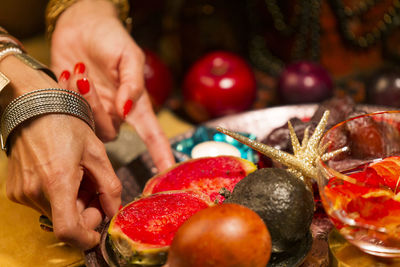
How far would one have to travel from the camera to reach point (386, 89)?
1390 mm

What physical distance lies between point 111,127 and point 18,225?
0.92ft

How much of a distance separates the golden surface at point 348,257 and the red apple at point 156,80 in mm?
984

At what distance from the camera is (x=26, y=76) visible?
81 cm

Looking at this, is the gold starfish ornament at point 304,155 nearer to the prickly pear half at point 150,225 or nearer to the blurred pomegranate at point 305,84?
the prickly pear half at point 150,225

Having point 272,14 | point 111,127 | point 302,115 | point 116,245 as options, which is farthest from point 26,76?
point 272,14

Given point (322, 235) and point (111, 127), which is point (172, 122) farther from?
point (322, 235)

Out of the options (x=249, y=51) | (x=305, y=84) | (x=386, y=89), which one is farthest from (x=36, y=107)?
(x=249, y=51)

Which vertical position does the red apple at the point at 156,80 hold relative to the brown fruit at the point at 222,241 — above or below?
below

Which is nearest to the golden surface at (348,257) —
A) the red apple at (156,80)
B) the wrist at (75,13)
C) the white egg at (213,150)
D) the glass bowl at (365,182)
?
the glass bowl at (365,182)

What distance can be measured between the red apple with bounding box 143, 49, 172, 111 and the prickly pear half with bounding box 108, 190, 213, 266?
82 cm

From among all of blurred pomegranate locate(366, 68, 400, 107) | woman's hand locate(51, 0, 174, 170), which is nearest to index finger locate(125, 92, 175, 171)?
woman's hand locate(51, 0, 174, 170)

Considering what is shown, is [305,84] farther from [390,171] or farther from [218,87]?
[390,171]

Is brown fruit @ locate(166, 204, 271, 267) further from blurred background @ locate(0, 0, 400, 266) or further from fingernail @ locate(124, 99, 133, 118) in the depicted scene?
blurred background @ locate(0, 0, 400, 266)

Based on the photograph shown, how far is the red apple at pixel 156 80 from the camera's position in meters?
1.54
